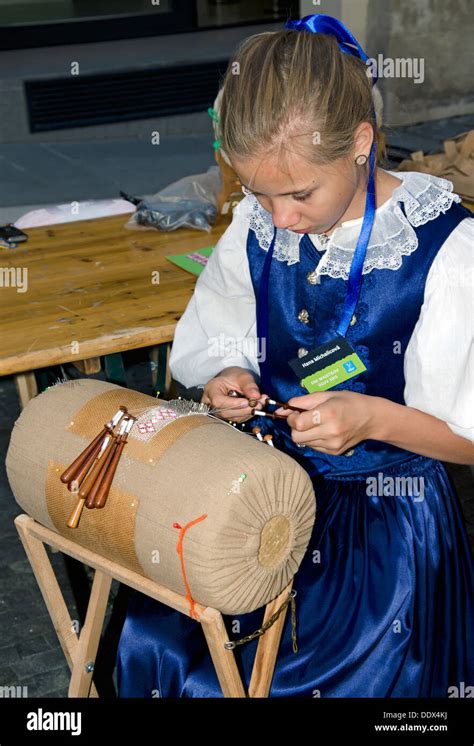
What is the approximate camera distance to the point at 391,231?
1.87m

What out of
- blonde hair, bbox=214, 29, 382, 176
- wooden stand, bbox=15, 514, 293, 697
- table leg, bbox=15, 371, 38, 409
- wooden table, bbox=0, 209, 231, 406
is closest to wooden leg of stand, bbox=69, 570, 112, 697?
wooden stand, bbox=15, 514, 293, 697

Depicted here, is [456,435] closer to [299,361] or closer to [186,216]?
Result: [299,361]

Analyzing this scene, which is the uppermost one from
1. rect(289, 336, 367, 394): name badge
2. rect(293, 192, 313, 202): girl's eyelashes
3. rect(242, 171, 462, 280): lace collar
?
rect(293, 192, 313, 202): girl's eyelashes

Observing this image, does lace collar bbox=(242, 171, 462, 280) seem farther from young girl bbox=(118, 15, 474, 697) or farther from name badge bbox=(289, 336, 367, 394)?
name badge bbox=(289, 336, 367, 394)

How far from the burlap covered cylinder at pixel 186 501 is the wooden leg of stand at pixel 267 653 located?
0.06 m

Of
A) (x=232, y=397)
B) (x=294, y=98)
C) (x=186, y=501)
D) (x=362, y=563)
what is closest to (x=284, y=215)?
(x=294, y=98)

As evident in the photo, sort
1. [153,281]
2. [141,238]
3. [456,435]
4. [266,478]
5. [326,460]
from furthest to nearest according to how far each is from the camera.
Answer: [141,238] < [153,281] < [326,460] < [456,435] < [266,478]

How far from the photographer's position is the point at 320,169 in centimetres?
170

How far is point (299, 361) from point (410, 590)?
0.47 metres

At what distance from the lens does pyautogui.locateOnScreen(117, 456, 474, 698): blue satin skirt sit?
1874 mm

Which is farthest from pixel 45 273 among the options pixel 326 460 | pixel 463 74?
pixel 463 74

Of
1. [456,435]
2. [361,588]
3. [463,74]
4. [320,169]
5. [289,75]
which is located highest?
[289,75]

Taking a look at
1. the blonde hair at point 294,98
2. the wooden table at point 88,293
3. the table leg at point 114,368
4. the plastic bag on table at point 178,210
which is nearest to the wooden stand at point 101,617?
the wooden table at point 88,293

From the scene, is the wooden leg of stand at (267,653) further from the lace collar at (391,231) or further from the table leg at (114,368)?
the table leg at (114,368)
